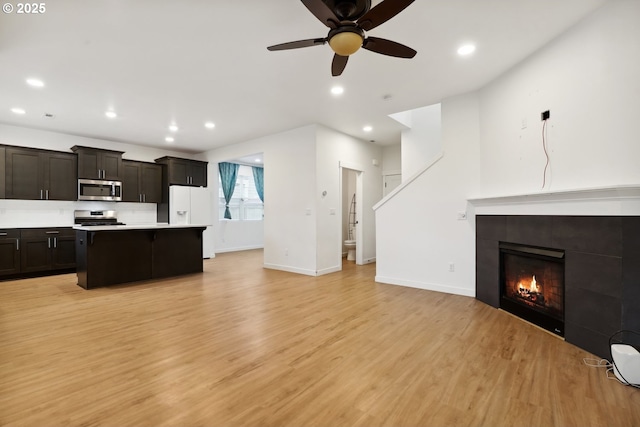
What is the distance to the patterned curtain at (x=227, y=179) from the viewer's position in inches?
355

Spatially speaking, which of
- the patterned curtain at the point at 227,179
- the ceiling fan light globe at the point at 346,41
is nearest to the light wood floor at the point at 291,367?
the ceiling fan light globe at the point at 346,41

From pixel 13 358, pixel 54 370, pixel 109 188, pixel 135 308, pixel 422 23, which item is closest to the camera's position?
pixel 54 370

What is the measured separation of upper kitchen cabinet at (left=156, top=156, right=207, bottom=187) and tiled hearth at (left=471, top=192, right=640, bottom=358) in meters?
7.14

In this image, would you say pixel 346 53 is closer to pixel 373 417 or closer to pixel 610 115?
pixel 610 115

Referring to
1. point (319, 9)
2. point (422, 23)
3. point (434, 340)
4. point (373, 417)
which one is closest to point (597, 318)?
point (434, 340)

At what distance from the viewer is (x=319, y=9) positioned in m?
1.91

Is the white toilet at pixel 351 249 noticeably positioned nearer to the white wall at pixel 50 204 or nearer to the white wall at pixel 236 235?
the white wall at pixel 236 235

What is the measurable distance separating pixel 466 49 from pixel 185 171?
6.75 metres

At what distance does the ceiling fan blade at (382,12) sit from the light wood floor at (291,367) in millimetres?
2537

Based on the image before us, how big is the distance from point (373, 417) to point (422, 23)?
311 centimetres

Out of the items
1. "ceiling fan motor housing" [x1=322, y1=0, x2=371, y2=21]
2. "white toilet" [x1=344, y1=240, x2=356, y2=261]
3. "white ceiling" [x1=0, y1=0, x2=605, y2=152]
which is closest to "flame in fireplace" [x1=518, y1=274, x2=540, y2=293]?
"white ceiling" [x1=0, y1=0, x2=605, y2=152]

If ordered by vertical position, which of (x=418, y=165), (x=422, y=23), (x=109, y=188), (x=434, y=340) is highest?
(x=422, y=23)

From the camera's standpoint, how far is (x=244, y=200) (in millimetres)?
9758

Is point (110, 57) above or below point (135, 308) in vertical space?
above
